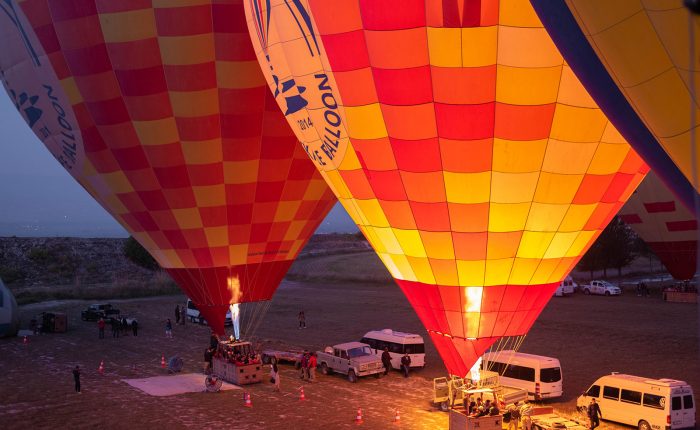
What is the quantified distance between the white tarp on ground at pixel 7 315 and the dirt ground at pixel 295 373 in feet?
2.21

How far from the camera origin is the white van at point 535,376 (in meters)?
15.4

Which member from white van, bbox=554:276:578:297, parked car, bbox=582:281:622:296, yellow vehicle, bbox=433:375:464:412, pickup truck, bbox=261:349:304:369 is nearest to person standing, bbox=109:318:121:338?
pickup truck, bbox=261:349:304:369

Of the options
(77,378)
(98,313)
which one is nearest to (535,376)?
(77,378)

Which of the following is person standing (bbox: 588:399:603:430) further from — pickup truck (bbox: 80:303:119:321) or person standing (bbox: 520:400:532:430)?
pickup truck (bbox: 80:303:119:321)

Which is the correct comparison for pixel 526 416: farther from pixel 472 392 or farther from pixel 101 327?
pixel 101 327

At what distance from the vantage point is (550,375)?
15.4m

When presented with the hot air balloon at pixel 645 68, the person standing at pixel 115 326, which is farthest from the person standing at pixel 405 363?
the person standing at pixel 115 326

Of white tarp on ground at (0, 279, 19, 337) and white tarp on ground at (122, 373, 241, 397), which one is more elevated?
white tarp on ground at (0, 279, 19, 337)

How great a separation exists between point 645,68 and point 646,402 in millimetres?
9286

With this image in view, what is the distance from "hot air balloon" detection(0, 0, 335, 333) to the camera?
15.7 meters

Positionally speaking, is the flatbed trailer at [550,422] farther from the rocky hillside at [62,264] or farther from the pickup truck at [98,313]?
the rocky hillside at [62,264]

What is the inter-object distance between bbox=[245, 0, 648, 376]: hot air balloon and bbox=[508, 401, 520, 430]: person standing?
2.35 metres

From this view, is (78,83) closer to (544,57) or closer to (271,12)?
(271,12)

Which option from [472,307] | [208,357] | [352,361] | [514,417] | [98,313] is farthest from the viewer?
[98,313]
